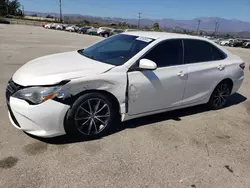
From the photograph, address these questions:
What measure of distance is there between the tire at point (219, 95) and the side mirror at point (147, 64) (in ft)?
6.62

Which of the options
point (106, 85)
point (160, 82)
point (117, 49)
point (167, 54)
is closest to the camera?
point (106, 85)

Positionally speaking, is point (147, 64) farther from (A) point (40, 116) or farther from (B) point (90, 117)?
(A) point (40, 116)

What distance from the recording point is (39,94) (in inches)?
120

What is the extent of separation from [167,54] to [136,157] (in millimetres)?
1839

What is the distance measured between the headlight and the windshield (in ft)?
3.36

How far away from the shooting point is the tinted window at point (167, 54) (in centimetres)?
393

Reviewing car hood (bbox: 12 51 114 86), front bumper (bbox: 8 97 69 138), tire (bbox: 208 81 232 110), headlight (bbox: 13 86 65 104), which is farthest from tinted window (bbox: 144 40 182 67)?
front bumper (bbox: 8 97 69 138)

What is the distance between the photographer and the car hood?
3.14 meters

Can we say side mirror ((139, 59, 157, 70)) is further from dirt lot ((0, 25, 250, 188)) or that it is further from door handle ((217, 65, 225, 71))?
door handle ((217, 65, 225, 71))

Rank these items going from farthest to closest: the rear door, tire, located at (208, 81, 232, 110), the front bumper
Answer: tire, located at (208, 81, 232, 110) < the rear door < the front bumper

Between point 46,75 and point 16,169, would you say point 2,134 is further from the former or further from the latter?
point 46,75

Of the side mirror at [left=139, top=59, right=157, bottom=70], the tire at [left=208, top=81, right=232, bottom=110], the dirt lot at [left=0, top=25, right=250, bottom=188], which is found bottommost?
the dirt lot at [left=0, top=25, right=250, bottom=188]

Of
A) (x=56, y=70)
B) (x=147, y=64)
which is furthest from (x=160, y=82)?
(x=56, y=70)

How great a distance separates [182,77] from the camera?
418cm
